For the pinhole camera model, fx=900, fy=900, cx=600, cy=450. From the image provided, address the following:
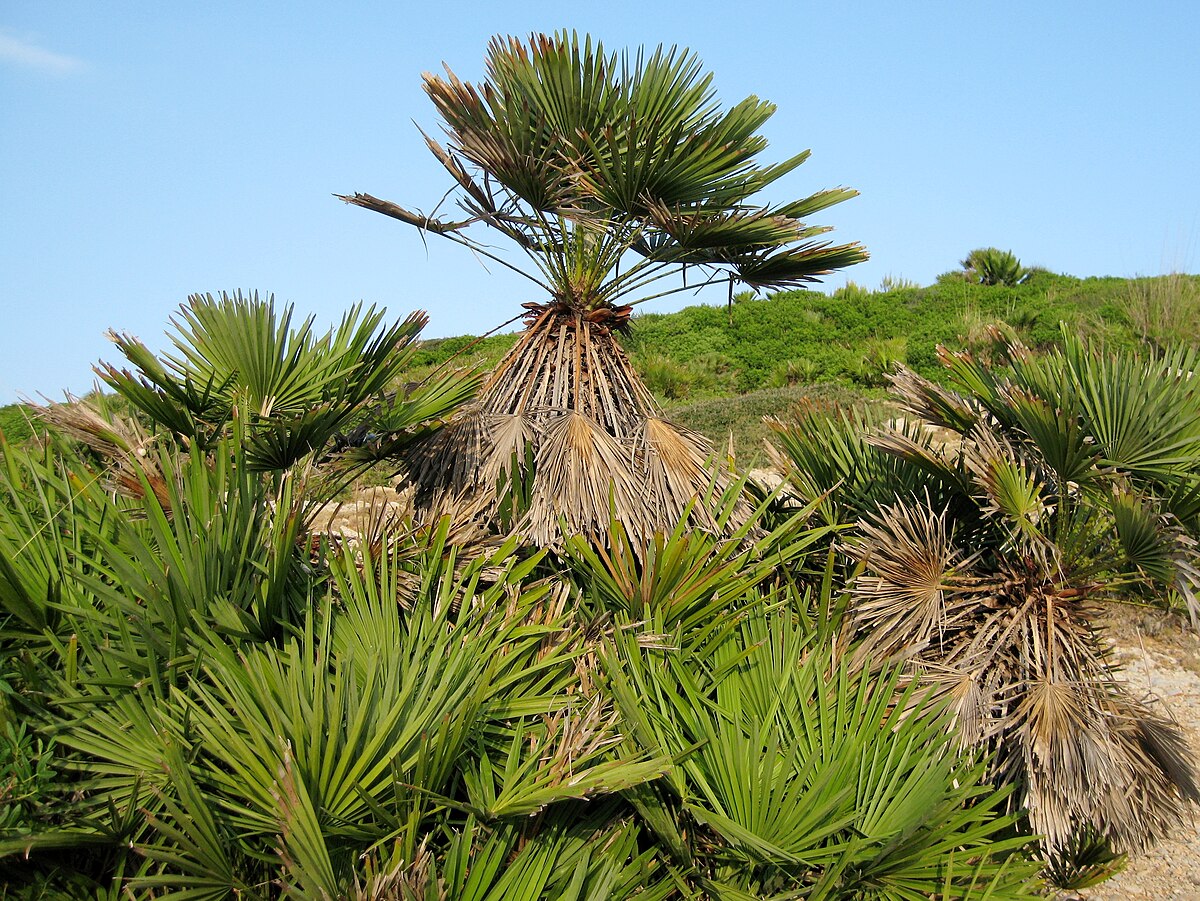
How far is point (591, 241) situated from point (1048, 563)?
9.63 ft

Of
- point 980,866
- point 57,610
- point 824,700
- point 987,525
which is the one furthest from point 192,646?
point 987,525

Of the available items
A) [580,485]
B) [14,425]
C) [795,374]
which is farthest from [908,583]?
[795,374]

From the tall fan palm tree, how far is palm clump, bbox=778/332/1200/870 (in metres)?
1.02

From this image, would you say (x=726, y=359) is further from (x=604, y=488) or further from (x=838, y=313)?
(x=604, y=488)

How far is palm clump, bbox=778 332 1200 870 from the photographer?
13.2ft

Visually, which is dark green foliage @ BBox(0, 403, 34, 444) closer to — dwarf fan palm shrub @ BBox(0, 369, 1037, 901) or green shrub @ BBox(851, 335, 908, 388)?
dwarf fan palm shrub @ BBox(0, 369, 1037, 901)

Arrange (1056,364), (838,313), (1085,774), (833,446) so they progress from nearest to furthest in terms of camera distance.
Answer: (1085,774) → (1056,364) → (833,446) → (838,313)

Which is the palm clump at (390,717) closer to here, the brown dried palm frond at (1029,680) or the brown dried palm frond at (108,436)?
the brown dried palm frond at (108,436)

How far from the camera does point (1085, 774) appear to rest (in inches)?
156

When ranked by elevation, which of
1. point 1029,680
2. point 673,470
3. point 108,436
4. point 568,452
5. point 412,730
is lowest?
point 1029,680

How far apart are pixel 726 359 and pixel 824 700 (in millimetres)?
15399

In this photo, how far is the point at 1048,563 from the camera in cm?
446

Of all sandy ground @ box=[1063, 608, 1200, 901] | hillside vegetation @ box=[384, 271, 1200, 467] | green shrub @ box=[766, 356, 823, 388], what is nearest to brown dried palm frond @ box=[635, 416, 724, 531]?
sandy ground @ box=[1063, 608, 1200, 901]

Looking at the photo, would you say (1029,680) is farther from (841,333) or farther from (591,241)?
(841,333)
